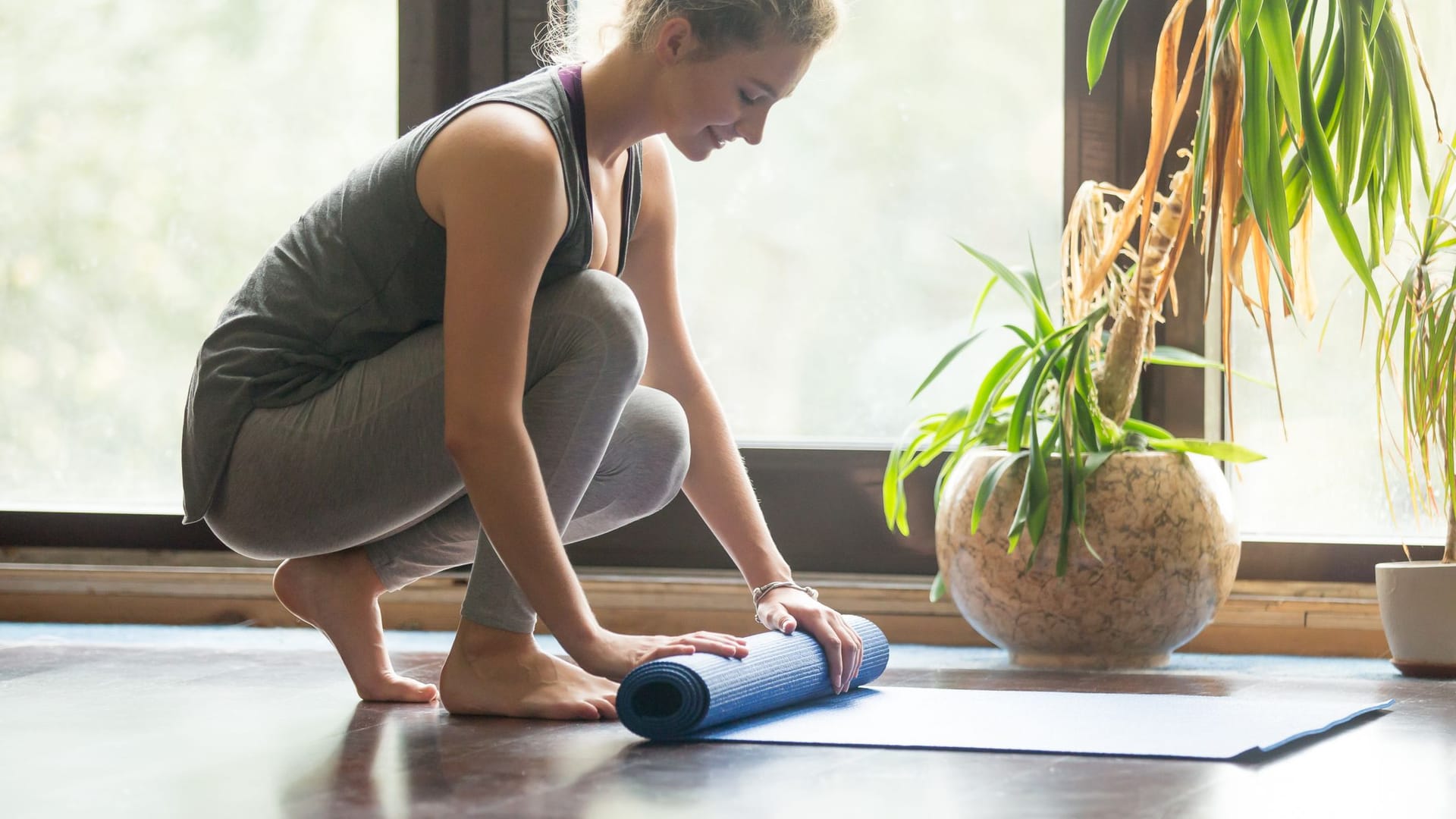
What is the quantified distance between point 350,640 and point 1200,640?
1.21m

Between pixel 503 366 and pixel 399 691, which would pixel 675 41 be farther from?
pixel 399 691

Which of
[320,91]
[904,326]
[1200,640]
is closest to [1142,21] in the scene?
[904,326]

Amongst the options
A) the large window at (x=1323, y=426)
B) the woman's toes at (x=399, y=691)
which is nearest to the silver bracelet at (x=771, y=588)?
the woman's toes at (x=399, y=691)

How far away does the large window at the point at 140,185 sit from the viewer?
93.7 inches

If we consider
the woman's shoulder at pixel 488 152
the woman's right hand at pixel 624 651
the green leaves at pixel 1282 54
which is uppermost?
the green leaves at pixel 1282 54

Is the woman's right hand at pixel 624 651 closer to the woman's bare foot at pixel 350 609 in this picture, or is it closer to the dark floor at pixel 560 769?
the dark floor at pixel 560 769

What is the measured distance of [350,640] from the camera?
1.42 m

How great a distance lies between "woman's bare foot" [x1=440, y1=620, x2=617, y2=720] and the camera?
1270 millimetres

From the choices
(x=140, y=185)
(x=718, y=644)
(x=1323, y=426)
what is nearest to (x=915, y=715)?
(x=718, y=644)

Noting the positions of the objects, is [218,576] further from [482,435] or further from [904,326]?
[482,435]

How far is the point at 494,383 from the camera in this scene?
1.17m

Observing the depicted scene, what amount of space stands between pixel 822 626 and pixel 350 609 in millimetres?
465

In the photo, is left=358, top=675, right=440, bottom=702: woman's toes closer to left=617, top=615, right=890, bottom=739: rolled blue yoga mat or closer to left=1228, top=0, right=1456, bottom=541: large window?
left=617, top=615, right=890, bottom=739: rolled blue yoga mat

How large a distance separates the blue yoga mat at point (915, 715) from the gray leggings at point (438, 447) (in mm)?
197
